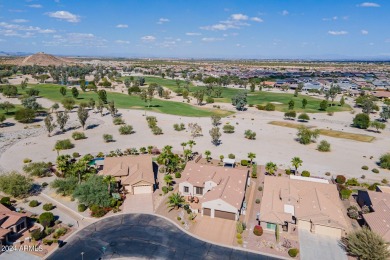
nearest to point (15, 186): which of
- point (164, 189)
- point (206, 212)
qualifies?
point (164, 189)

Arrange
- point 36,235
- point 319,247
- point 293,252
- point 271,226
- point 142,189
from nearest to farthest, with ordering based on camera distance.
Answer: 1. point 293,252
2. point 36,235
3. point 319,247
4. point 271,226
5. point 142,189

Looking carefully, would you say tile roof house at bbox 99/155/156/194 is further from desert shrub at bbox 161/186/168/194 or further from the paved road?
the paved road

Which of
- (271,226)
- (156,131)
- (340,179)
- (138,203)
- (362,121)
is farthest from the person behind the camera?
(362,121)

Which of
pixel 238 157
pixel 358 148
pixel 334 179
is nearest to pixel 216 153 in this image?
pixel 238 157

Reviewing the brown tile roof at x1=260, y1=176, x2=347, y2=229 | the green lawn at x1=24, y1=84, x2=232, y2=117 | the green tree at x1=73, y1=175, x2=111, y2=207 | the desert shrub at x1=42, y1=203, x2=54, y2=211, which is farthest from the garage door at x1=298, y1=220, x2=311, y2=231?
the green lawn at x1=24, y1=84, x2=232, y2=117

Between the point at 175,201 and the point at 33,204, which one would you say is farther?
the point at 33,204

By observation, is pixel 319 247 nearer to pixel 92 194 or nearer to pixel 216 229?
pixel 216 229

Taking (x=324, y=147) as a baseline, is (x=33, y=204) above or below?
below
